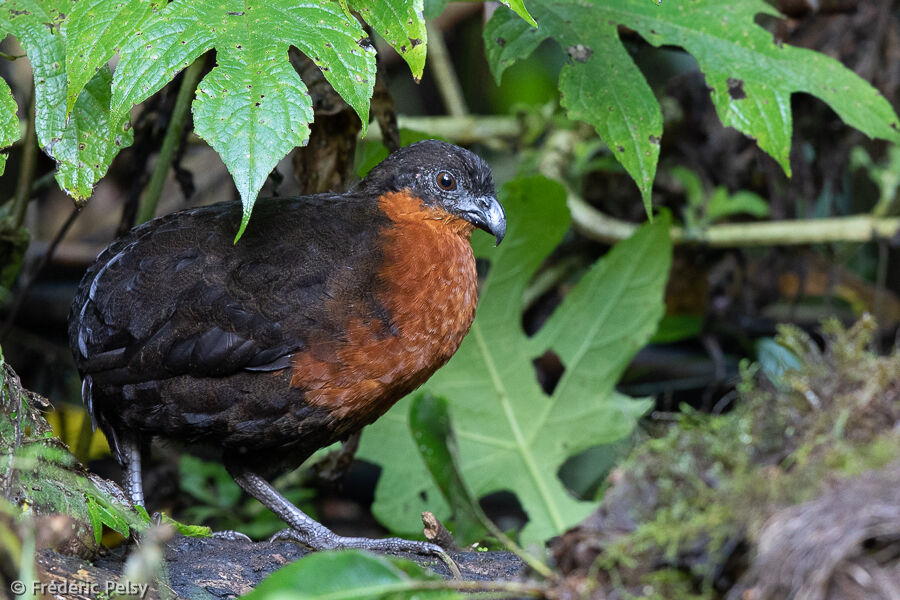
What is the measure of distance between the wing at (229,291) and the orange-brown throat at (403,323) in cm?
5

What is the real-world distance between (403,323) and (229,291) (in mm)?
512

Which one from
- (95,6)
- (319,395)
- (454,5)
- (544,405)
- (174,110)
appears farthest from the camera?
(454,5)

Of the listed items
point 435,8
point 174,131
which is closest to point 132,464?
point 174,131

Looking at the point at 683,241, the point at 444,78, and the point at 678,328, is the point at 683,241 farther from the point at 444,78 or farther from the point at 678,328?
the point at 444,78

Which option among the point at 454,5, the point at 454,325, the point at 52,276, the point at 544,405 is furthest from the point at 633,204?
the point at 52,276

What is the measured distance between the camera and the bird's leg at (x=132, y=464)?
2.99m

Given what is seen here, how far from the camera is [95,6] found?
2.15 metres

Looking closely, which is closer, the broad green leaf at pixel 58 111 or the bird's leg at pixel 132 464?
the broad green leaf at pixel 58 111

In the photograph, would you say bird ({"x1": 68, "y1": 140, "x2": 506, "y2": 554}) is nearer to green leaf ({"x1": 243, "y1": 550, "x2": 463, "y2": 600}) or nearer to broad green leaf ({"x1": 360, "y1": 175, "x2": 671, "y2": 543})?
broad green leaf ({"x1": 360, "y1": 175, "x2": 671, "y2": 543})

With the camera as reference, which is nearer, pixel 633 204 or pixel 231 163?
pixel 231 163

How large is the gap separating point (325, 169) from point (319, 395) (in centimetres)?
103

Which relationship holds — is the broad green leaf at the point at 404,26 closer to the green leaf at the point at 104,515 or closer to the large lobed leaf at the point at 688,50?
the large lobed leaf at the point at 688,50

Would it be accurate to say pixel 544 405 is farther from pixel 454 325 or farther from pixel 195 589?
pixel 195 589

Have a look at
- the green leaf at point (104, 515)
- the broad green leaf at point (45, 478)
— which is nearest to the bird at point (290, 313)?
the broad green leaf at point (45, 478)
